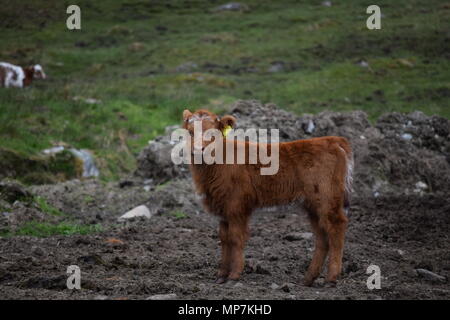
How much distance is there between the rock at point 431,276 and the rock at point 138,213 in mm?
6124

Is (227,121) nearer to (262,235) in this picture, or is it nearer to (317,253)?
(317,253)

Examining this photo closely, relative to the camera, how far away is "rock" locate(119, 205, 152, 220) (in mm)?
12984

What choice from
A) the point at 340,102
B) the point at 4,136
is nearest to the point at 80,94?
the point at 4,136

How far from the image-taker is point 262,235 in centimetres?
1174

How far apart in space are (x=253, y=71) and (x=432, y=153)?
1746cm

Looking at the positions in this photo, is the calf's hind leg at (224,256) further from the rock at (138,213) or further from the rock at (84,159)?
the rock at (84,159)

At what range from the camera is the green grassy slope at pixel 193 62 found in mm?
19906

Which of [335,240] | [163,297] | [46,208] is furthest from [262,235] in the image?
[163,297]

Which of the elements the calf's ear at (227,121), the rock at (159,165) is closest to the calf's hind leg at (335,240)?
the calf's ear at (227,121)

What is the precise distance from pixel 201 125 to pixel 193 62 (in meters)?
28.0

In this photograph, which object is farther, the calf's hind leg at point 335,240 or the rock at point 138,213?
the rock at point 138,213

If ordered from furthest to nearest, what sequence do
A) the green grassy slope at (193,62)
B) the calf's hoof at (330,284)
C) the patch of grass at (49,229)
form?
the green grassy slope at (193,62), the patch of grass at (49,229), the calf's hoof at (330,284)

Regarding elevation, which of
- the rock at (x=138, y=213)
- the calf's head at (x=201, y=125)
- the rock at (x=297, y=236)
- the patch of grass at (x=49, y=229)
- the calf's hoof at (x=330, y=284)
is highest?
the calf's head at (x=201, y=125)

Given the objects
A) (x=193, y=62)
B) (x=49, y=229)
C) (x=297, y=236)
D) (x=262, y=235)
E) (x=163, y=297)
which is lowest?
(x=262, y=235)
